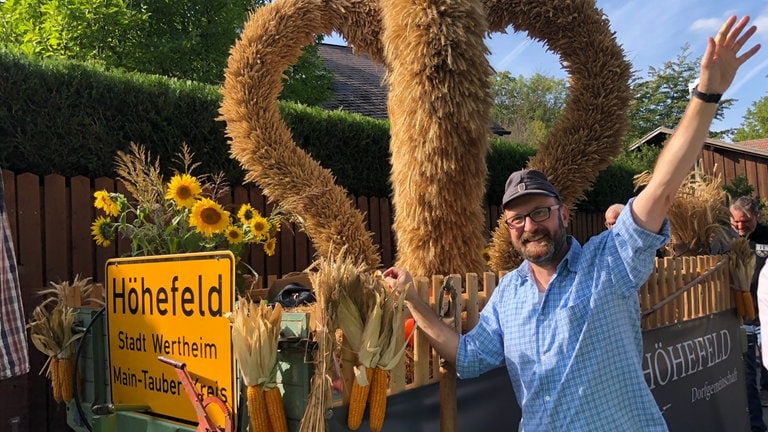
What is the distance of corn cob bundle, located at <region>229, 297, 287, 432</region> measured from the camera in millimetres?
1918

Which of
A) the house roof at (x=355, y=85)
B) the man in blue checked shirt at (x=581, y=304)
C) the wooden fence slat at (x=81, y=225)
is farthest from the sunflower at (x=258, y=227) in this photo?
the house roof at (x=355, y=85)

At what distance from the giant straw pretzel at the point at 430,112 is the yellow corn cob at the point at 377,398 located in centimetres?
111

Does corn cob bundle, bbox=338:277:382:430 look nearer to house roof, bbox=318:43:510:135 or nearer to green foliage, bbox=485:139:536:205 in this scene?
green foliage, bbox=485:139:536:205

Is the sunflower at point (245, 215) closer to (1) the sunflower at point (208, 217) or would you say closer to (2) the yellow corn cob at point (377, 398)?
(1) the sunflower at point (208, 217)

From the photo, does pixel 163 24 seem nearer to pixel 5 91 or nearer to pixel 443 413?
A: pixel 5 91

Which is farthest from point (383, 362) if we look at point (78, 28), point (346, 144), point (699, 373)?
point (78, 28)

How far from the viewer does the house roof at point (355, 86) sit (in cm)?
1592

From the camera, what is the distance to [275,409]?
6.41 feet

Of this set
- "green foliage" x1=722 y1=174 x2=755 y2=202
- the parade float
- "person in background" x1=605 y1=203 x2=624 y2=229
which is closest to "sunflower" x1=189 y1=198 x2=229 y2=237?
the parade float

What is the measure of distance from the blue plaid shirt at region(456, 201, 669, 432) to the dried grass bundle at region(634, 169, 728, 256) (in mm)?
3265

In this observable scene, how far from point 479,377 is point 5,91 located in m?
4.28

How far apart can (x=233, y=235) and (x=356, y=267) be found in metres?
1.22

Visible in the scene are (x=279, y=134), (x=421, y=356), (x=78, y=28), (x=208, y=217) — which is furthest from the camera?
(x=78, y=28)

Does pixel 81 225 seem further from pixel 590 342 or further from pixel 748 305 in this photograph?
pixel 748 305
